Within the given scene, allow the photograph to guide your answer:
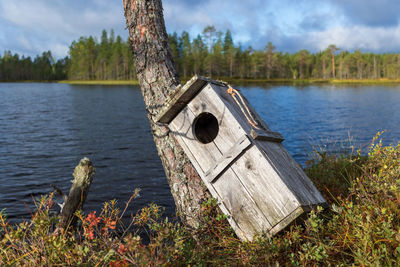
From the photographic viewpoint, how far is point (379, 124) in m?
21.8

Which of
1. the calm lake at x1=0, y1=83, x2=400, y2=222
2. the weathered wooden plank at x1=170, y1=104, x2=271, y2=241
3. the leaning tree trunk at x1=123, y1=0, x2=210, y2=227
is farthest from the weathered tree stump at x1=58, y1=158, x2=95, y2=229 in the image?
the weathered wooden plank at x1=170, y1=104, x2=271, y2=241

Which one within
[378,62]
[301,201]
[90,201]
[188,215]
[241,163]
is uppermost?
[378,62]

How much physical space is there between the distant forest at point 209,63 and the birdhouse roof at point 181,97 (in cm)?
8742

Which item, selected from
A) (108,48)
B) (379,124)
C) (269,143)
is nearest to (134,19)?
(269,143)

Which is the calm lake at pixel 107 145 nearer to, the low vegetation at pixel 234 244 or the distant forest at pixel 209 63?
the low vegetation at pixel 234 244

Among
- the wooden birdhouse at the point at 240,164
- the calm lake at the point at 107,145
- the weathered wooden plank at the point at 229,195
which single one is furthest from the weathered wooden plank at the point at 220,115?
the calm lake at the point at 107,145

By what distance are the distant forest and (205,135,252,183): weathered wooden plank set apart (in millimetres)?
87971

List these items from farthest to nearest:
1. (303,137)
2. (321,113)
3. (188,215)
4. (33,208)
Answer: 1. (321,113)
2. (303,137)
3. (33,208)
4. (188,215)

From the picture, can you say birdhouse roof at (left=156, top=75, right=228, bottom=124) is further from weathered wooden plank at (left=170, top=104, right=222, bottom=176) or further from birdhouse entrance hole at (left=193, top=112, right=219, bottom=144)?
birdhouse entrance hole at (left=193, top=112, right=219, bottom=144)

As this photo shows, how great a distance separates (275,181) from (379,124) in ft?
72.0

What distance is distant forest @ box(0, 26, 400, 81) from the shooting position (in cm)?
9662

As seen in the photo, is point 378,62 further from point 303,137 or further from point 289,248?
point 289,248

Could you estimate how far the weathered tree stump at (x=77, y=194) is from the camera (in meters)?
4.88

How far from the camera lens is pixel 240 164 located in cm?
350
